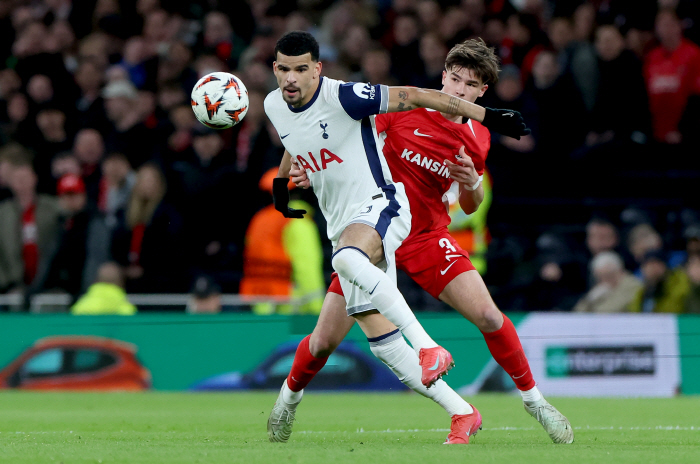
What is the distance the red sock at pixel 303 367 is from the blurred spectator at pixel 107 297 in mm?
6118

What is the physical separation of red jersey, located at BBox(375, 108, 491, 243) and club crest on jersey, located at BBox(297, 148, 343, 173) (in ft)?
1.66

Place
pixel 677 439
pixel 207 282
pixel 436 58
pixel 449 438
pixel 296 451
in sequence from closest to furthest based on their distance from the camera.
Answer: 1. pixel 296 451
2. pixel 449 438
3. pixel 677 439
4. pixel 207 282
5. pixel 436 58

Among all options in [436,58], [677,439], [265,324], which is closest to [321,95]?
[677,439]

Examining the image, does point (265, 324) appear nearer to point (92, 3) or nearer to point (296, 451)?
point (296, 451)

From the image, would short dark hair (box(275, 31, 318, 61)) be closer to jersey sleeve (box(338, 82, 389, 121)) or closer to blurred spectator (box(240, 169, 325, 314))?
jersey sleeve (box(338, 82, 389, 121))

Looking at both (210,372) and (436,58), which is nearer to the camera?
(210,372)

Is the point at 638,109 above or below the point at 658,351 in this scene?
above

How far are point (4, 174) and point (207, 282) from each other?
3.37 metres

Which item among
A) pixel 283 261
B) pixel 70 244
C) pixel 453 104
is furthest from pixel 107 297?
pixel 453 104

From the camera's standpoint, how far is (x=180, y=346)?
11805 millimetres

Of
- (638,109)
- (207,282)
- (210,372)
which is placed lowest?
(210,372)

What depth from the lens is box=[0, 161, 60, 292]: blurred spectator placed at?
13000 millimetres

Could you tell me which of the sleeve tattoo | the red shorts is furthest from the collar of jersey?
the red shorts

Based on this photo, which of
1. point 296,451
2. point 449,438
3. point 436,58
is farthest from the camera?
point 436,58
